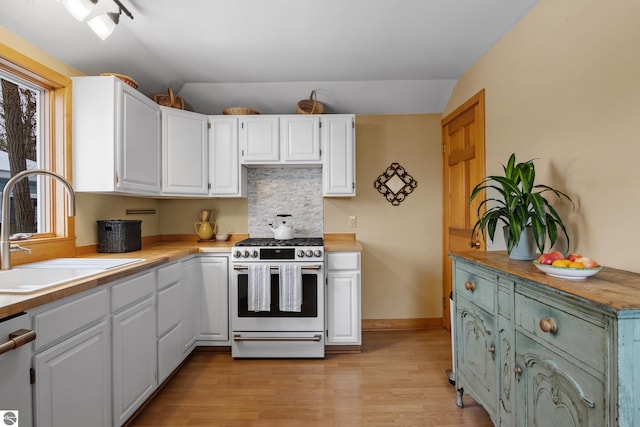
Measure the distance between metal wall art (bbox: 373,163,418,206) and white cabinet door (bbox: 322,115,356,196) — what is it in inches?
18.6

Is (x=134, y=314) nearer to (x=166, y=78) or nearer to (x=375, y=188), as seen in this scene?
(x=166, y=78)

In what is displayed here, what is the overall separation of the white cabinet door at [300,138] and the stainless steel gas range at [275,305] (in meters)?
0.90

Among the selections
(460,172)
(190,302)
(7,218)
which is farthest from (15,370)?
(460,172)

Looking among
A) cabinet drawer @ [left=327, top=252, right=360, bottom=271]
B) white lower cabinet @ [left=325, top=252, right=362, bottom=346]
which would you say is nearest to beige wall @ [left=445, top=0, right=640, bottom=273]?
cabinet drawer @ [left=327, top=252, right=360, bottom=271]

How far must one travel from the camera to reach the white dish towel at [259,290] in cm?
260

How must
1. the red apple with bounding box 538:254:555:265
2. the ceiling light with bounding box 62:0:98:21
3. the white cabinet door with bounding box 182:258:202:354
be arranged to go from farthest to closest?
the white cabinet door with bounding box 182:258:202:354
the ceiling light with bounding box 62:0:98:21
the red apple with bounding box 538:254:555:265

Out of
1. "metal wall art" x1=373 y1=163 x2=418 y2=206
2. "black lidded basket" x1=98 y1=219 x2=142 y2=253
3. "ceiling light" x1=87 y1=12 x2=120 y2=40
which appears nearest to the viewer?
"ceiling light" x1=87 y1=12 x2=120 y2=40

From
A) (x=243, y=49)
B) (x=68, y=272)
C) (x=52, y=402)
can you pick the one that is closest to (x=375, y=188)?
(x=243, y=49)

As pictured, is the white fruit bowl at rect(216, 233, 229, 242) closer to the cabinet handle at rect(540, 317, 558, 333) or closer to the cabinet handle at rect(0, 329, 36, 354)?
the cabinet handle at rect(0, 329, 36, 354)

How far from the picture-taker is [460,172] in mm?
2912

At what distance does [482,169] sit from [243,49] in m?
2.14

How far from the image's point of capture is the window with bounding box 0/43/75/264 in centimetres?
186

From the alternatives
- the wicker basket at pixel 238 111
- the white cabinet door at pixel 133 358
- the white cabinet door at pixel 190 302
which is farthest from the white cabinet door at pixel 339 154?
the white cabinet door at pixel 133 358

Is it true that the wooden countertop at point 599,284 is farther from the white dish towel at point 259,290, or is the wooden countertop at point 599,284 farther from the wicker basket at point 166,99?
the wicker basket at point 166,99
